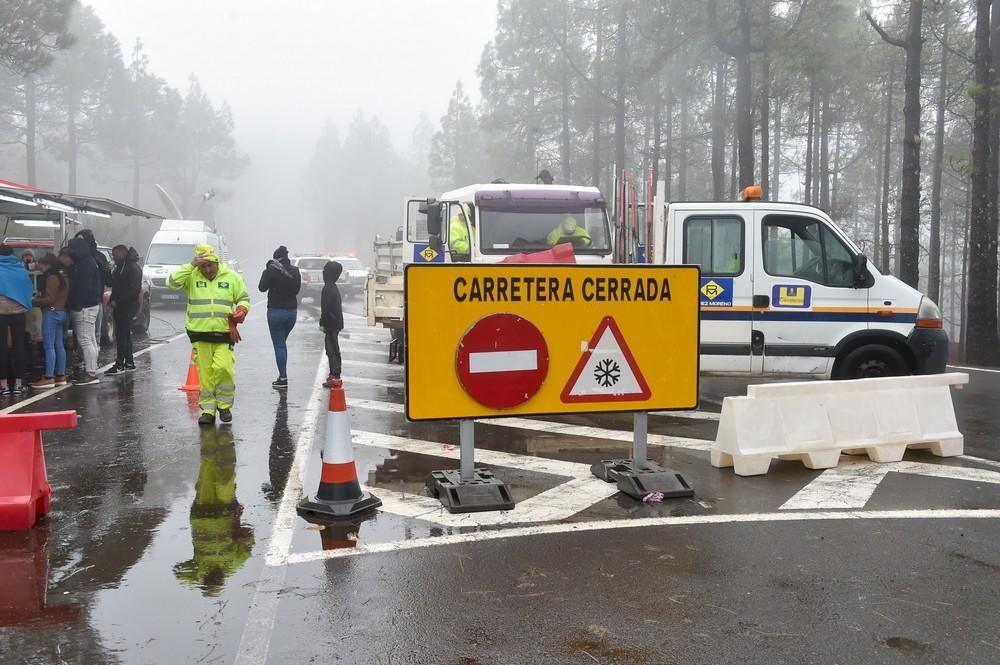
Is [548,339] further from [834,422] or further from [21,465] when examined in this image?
[21,465]

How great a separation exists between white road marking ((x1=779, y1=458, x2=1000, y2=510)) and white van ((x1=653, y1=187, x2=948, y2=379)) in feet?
7.43

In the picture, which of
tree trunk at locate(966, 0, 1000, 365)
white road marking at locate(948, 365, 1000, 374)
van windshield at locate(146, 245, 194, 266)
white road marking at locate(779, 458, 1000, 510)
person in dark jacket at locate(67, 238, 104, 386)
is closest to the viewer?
white road marking at locate(779, 458, 1000, 510)

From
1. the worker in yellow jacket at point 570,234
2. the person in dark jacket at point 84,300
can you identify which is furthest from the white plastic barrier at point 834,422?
the person in dark jacket at point 84,300

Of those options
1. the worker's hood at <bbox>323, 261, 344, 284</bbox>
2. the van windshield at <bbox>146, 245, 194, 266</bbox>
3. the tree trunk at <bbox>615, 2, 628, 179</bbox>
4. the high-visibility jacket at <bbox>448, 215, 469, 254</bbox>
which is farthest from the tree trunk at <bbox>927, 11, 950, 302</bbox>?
the van windshield at <bbox>146, 245, 194, 266</bbox>

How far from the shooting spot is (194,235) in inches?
1142

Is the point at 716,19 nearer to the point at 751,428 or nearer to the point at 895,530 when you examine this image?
the point at 751,428

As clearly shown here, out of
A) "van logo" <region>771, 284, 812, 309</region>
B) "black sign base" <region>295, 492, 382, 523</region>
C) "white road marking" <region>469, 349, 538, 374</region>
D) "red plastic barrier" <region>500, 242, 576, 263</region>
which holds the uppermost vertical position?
"red plastic barrier" <region>500, 242, 576, 263</region>

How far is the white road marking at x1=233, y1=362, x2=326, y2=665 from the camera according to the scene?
3.92 metres

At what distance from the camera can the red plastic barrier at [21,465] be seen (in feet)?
18.4

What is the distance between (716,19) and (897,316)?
15.1 metres

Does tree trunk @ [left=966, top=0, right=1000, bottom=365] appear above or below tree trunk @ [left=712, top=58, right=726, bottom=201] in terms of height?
below

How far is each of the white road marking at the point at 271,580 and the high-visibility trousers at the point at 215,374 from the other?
1.39 metres

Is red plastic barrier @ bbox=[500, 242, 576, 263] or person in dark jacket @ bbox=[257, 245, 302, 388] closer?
red plastic barrier @ bbox=[500, 242, 576, 263]

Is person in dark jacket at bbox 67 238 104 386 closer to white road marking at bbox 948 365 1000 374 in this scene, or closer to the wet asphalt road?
the wet asphalt road
